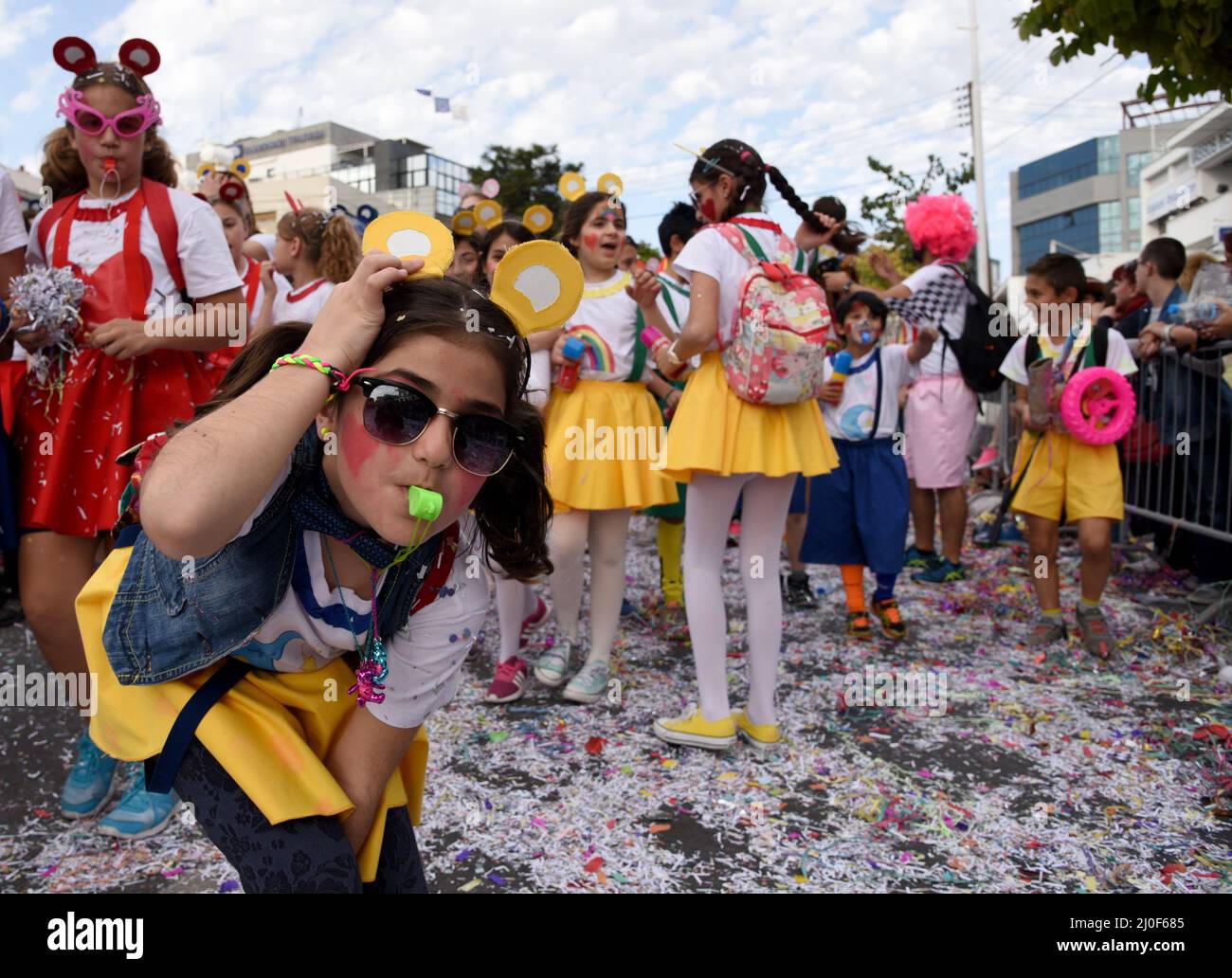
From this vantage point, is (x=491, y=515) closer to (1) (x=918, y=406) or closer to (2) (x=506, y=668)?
(2) (x=506, y=668)

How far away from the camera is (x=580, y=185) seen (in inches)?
189

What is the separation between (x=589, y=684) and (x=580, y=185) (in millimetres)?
2680

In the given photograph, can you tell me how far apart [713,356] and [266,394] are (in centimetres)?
236

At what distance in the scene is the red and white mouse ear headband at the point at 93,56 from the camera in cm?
274

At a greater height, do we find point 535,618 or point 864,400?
point 864,400

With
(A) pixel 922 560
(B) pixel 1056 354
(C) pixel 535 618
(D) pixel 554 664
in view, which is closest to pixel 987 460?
(A) pixel 922 560

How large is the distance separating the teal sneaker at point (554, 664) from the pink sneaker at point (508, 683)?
0.10m

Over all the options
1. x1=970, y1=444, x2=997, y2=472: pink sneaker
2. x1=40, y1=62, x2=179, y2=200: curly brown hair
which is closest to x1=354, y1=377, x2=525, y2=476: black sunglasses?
x1=40, y1=62, x2=179, y2=200: curly brown hair

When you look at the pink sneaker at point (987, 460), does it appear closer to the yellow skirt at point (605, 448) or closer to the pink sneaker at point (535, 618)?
the pink sneaker at point (535, 618)

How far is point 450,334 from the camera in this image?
1.38 m

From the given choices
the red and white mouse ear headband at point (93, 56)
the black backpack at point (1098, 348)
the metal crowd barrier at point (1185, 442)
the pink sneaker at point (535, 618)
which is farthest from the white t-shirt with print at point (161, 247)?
the metal crowd barrier at point (1185, 442)

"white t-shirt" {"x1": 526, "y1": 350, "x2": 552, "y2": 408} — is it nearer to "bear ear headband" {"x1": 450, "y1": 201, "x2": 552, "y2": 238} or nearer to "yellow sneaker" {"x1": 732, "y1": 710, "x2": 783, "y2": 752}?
"bear ear headband" {"x1": 450, "y1": 201, "x2": 552, "y2": 238}

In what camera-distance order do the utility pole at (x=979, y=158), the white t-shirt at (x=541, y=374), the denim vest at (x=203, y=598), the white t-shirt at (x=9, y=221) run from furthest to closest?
1. the utility pole at (x=979, y=158)
2. the white t-shirt at (x=541, y=374)
3. the white t-shirt at (x=9, y=221)
4. the denim vest at (x=203, y=598)

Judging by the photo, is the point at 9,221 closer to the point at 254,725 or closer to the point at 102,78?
the point at 102,78
